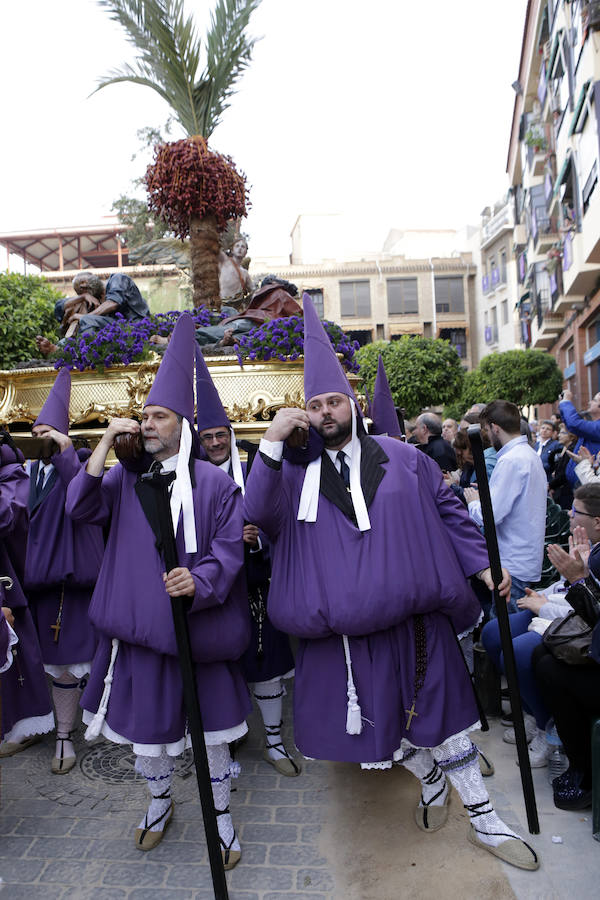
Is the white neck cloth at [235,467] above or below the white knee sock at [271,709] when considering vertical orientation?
above

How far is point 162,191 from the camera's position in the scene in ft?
24.0

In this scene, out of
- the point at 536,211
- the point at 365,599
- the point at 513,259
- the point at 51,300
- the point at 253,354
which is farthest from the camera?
the point at 513,259

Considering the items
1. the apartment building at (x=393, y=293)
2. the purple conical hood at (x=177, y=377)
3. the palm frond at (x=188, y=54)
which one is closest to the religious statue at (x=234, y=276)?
the palm frond at (x=188, y=54)

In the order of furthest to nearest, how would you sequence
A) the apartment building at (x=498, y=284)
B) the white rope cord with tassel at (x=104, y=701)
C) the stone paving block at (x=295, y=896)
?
the apartment building at (x=498, y=284) < the white rope cord with tassel at (x=104, y=701) < the stone paving block at (x=295, y=896)

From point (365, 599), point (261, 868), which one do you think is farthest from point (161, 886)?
point (365, 599)

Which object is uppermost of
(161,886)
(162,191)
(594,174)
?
(594,174)

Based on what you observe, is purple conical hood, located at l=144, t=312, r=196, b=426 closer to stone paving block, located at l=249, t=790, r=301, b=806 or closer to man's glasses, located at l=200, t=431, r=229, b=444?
man's glasses, located at l=200, t=431, r=229, b=444

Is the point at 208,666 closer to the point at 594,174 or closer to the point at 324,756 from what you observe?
the point at 324,756

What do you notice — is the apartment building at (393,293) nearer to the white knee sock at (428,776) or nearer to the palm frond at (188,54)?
the palm frond at (188,54)

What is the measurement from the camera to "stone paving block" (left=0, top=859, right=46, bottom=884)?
293 cm

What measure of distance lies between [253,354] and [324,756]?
145 inches

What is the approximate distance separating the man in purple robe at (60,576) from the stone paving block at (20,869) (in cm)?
88

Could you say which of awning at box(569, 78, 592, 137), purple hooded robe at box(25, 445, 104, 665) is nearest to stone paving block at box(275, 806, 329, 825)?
purple hooded robe at box(25, 445, 104, 665)

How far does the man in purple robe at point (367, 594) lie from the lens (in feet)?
9.18
